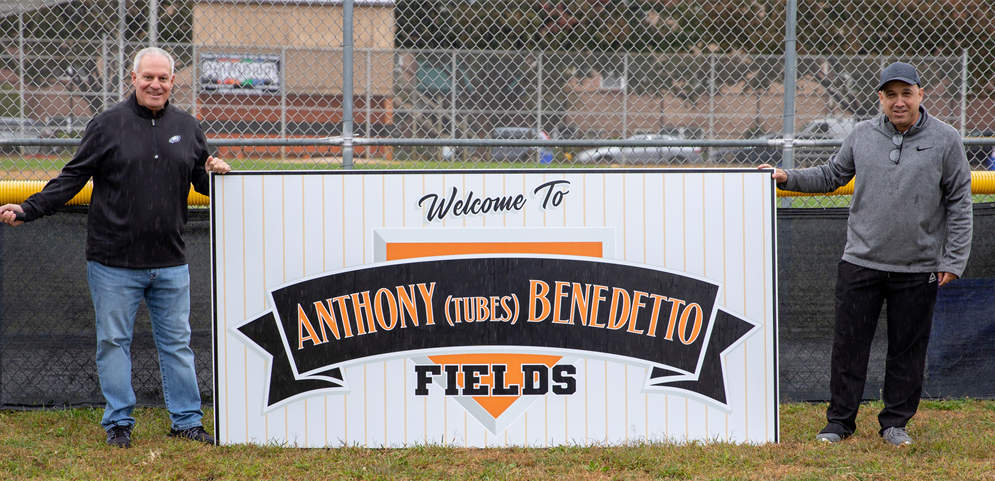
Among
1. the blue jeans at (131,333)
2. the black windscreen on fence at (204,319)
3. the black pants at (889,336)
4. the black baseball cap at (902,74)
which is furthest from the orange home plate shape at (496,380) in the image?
the black baseball cap at (902,74)

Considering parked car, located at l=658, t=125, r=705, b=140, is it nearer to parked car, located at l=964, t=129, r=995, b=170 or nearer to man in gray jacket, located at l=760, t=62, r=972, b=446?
parked car, located at l=964, t=129, r=995, b=170

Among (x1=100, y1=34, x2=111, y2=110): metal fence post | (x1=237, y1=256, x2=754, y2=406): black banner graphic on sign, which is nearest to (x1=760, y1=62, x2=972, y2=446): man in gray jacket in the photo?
(x1=237, y1=256, x2=754, y2=406): black banner graphic on sign

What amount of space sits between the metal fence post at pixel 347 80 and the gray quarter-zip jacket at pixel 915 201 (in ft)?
8.06

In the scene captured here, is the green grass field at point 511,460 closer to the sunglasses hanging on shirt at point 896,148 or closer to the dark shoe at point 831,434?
the dark shoe at point 831,434

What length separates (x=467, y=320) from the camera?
3393mm

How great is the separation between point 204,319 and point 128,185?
108cm

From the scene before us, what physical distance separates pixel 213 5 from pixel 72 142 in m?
1.75

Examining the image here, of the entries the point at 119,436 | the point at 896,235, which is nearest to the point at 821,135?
the point at 896,235

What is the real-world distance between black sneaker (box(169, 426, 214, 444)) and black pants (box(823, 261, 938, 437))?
2.88m

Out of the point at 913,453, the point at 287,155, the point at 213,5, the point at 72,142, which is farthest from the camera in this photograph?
the point at 287,155

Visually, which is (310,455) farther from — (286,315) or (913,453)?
(913,453)

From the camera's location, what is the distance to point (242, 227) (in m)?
3.37

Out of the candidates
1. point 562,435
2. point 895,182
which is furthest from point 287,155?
point 895,182

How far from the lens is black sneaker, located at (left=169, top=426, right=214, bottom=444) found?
134 inches
